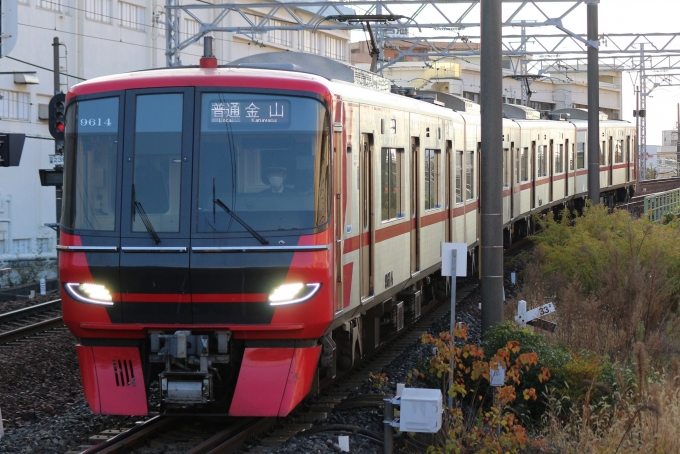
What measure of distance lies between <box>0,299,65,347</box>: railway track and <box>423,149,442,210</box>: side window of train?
5.03m

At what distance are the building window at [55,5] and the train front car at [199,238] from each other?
815 inches

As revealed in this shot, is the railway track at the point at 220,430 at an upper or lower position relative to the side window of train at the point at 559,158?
lower

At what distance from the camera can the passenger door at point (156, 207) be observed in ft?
25.1

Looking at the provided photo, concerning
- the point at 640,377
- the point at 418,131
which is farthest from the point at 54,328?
the point at 640,377

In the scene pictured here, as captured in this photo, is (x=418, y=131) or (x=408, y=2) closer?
(x=418, y=131)

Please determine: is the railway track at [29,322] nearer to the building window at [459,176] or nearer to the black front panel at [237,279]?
the black front panel at [237,279]

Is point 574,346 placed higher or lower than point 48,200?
lower

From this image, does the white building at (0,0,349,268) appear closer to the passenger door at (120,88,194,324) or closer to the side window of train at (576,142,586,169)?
the side window of train at (576,142,586,169)

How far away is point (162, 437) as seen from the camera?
7.97 metres

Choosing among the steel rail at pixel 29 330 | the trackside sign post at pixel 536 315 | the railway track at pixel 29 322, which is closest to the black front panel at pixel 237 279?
the trackside sign post at pixel 536 315

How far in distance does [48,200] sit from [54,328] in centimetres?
1529

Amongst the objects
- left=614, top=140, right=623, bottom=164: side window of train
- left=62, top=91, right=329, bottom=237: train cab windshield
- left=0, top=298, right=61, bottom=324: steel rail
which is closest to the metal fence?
left=614, top=140, right=623, bottom=164: side window of train

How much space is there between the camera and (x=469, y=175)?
1664cm

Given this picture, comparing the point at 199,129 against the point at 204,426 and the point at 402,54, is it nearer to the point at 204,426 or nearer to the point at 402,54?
the point at 204,426
